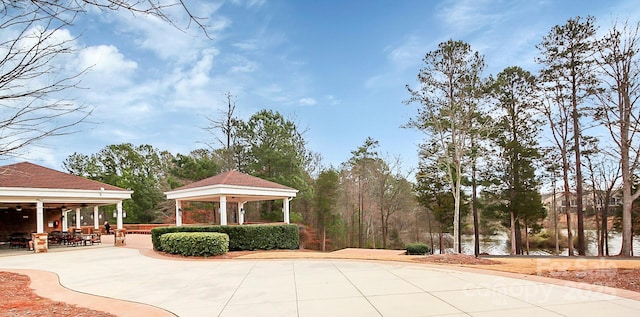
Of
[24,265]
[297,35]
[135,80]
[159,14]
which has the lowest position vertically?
[24,265]

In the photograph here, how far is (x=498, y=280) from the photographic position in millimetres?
7719

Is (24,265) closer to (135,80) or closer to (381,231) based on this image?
(135,80)

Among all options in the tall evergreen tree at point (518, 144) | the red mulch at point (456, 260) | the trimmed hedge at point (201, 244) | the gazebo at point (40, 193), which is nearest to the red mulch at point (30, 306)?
the trimmed hedge at point (201, 244)

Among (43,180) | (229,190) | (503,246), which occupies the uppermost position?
(43,180)

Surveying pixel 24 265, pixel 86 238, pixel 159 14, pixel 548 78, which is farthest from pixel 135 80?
pixel 548 78

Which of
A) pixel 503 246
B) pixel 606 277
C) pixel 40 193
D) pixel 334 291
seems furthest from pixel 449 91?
pixel 503 246

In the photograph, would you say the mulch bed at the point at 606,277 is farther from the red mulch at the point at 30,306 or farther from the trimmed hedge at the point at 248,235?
the trimmed hedge at the point at 248,235

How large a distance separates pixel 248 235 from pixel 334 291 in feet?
32.8

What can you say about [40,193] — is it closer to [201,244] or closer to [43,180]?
[43,180]

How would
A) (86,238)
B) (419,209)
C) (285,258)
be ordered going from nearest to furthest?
(285,258), (86,238), (419,209)

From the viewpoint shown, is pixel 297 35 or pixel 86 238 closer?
pixel 297 35

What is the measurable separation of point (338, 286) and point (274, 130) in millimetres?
23522

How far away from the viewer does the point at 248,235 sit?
1636 cm

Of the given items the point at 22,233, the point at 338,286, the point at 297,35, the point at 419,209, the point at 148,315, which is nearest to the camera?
the point at 148,315
